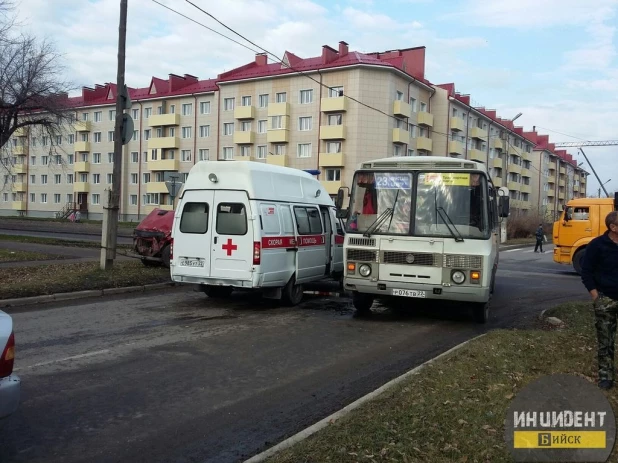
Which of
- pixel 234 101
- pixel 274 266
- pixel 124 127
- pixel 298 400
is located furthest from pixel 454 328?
pixel 234 101

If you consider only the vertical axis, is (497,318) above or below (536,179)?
below

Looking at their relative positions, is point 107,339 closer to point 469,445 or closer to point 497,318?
point 469,445

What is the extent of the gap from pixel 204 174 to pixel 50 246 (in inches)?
523

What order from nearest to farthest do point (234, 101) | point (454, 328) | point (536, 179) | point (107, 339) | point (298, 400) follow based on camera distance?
1. point (298, 400)
2. point (107, 339)
3. point (454, 328)
4. point (234, 101)
5. point (536, 179)

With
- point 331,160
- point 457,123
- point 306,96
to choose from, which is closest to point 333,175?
point 331,160

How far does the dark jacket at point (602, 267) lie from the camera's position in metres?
5.38

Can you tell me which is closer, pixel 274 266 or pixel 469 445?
pixel 469 445

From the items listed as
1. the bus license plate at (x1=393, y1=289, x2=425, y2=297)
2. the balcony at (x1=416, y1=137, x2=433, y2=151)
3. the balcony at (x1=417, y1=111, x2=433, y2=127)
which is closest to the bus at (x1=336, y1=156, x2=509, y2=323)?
the bus license plate at (x1=393, y1=289, x2=425, y2=297)

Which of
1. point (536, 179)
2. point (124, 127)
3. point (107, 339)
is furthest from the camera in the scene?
point (536, 179)

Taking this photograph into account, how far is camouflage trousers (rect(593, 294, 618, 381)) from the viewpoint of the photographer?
5.40m

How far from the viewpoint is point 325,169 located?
5066 centimetres

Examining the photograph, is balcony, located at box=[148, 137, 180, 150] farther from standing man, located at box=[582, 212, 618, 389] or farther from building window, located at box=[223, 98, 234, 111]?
standing man, located at box=[582, 212, 618, 389]

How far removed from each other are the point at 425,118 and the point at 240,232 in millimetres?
46134

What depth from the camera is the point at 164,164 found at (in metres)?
59.7
